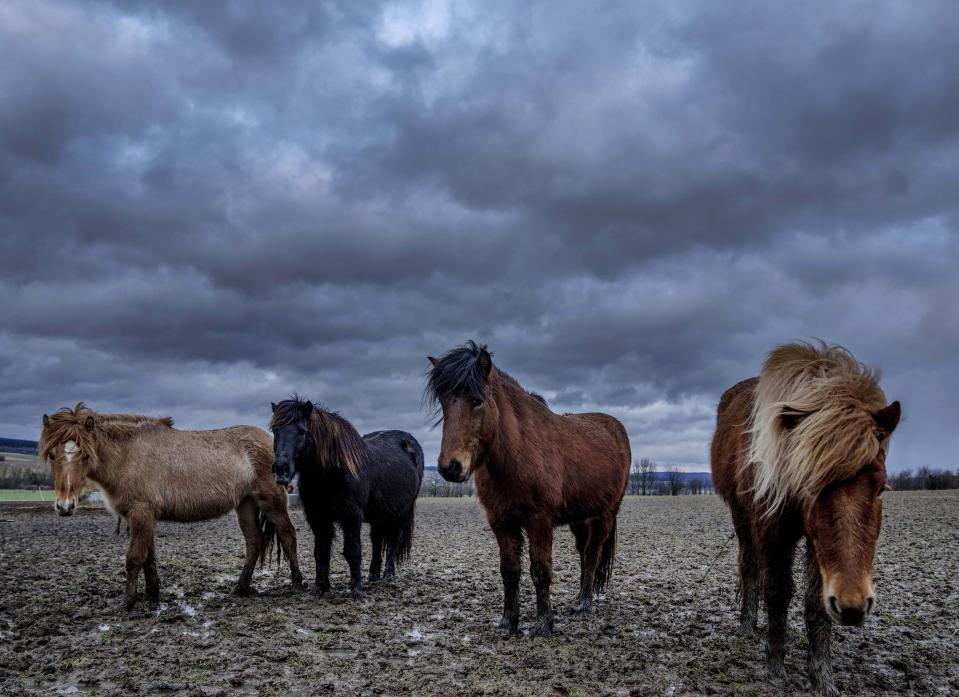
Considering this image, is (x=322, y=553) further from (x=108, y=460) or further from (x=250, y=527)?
(x=108, y=460)

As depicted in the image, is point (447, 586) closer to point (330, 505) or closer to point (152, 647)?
point (330, 505)

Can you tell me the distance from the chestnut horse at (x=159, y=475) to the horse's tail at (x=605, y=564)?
13.5 feet

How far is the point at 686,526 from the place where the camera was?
21000mm

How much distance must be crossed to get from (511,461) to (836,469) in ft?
9.60

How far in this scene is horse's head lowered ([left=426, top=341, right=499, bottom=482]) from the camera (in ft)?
18.1

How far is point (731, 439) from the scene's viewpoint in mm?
5645

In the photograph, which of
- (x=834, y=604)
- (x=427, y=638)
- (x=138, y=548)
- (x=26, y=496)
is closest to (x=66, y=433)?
(x=138, y=548)

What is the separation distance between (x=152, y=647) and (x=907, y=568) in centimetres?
1135


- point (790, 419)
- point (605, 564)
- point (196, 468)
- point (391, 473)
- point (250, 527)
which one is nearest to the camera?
point (790, 419)

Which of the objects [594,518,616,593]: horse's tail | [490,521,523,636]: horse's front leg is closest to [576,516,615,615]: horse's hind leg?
[594,518,616,593]: horse's tail

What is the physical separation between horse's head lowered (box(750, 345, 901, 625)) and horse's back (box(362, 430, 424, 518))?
586 centimetres

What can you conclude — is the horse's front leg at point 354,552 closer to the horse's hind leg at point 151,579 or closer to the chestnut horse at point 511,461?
the horse's hind leg at point 151,579

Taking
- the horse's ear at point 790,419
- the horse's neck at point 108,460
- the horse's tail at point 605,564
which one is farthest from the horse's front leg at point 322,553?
the horse's ear at point 790,419

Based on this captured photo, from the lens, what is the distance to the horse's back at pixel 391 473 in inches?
354
